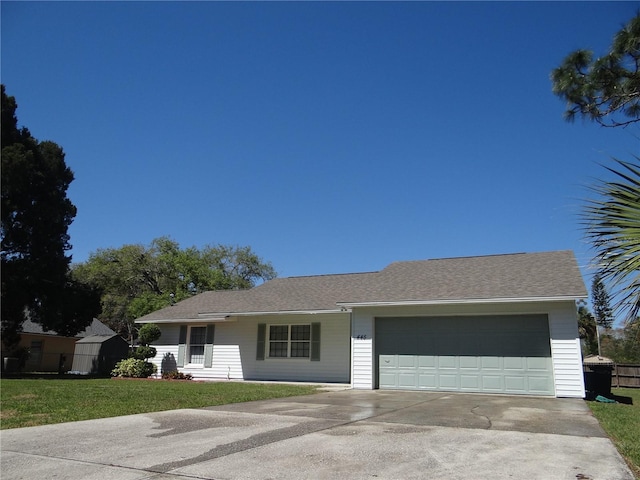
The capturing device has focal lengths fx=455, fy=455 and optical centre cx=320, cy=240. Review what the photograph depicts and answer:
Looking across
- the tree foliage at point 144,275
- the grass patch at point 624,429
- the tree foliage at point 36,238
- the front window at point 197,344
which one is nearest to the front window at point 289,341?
the front window at point 197,344

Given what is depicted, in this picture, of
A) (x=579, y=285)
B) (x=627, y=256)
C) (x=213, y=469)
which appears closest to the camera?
(x=627, y=256)

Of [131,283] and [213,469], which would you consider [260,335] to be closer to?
[213,469]

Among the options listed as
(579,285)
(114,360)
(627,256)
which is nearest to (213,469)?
(627,256)

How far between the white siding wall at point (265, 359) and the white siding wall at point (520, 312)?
90.1 inches

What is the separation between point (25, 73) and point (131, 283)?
34.0m

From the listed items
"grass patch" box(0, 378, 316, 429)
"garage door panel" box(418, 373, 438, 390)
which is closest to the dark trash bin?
"garage door panel" box(418, 373, 438, 390)

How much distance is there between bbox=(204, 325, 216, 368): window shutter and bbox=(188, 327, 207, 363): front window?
0.36m

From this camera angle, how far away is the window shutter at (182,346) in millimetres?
20625

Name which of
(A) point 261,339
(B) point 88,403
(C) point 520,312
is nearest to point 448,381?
(C) point 520,312

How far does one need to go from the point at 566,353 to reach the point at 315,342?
350 inches

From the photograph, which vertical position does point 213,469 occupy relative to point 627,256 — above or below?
below

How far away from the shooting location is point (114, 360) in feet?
92.2

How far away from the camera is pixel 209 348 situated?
20.2 metres

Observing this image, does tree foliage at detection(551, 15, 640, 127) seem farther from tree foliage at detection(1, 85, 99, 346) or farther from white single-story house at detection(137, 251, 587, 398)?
tree foliage at detection(1, 85, 99, 346)
